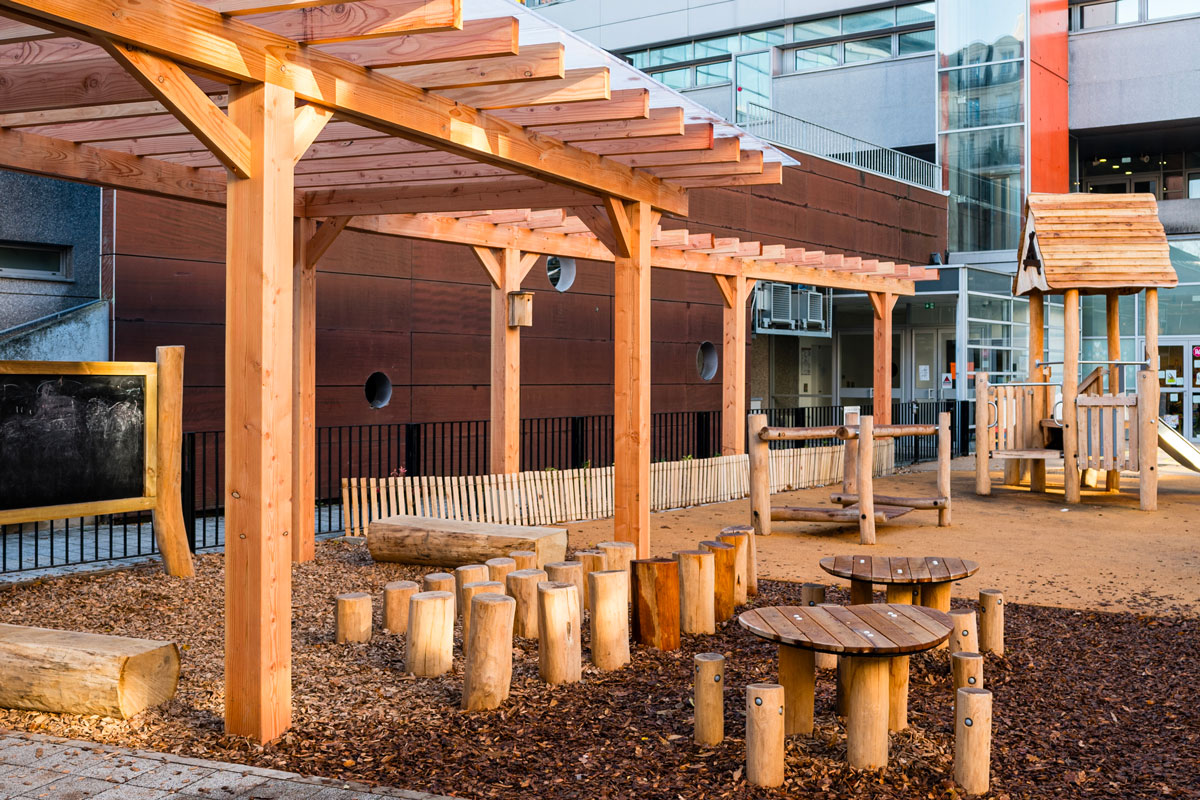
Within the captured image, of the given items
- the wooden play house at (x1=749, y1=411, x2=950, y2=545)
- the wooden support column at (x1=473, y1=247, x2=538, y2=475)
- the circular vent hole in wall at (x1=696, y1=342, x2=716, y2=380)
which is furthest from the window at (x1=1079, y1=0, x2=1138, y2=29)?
the wooden support column at (x1=473, y1=247, x2=538, y2=475)

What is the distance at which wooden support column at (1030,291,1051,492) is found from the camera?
15.5m

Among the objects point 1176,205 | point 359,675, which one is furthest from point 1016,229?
point 359,675

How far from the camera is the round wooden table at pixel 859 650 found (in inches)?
175

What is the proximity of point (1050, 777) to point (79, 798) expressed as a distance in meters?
3.80

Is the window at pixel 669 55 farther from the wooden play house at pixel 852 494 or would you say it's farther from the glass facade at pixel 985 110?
the wooden play house at pixel 852 494

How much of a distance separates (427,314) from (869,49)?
57.4 feet

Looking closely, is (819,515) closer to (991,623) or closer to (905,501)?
(905,501)

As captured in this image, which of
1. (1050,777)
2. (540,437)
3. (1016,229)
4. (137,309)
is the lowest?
(1050,777)

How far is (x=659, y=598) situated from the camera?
655 centimetres

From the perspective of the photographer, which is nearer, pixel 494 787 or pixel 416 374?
pixel 494 787

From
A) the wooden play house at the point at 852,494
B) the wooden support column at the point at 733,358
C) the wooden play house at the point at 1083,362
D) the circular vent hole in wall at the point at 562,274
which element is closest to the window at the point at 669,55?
the circular vent hole in wall at the point at 562,274

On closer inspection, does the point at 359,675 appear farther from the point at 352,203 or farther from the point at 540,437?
the point at 540,437

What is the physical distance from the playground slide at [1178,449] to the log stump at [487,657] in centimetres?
1220

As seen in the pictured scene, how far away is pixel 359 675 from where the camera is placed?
6.00m
